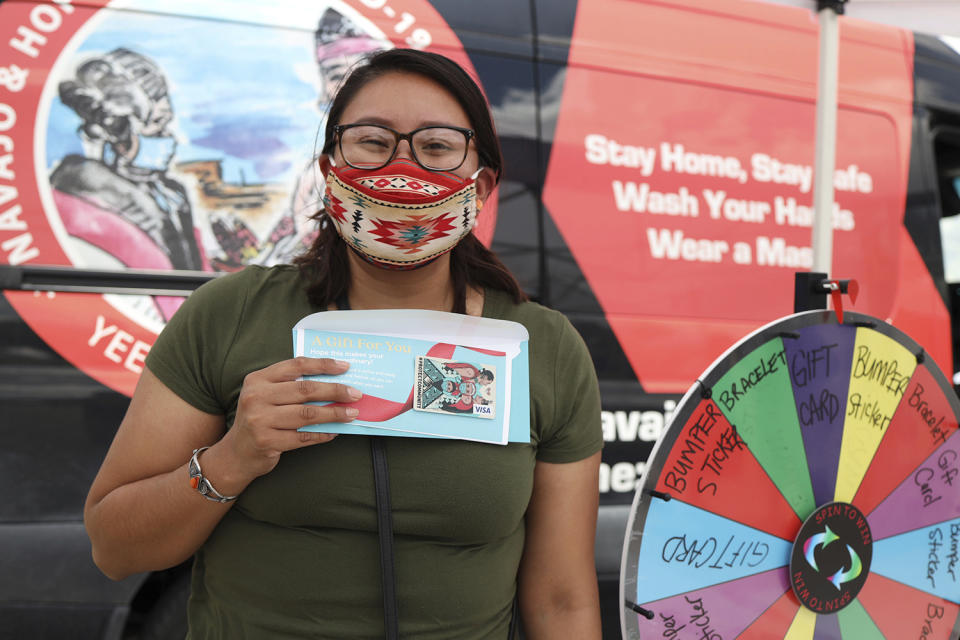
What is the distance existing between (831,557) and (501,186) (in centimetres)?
127

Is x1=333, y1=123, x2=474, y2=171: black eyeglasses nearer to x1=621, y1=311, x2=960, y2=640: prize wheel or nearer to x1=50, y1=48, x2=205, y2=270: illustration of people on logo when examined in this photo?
x1=621, y1=311, x2=960, y2=640: prize wheel

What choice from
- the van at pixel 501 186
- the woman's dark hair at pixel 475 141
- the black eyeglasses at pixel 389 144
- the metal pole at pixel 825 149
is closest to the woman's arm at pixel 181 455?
the woman's dark hair at pixel 475 141

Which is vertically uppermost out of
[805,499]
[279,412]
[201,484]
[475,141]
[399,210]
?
[475,141]

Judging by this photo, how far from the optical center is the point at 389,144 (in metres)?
1.12

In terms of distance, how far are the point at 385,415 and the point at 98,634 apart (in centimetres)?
133

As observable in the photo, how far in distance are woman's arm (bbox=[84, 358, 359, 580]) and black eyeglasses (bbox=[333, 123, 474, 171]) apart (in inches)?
12.2

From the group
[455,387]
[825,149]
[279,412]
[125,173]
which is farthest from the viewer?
[125,173]

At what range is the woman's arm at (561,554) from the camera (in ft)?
3.96

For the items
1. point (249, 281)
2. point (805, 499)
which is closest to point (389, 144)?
point (249, 281)

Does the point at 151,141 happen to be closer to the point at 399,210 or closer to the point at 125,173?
the point at 125,173

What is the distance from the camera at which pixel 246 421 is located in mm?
968

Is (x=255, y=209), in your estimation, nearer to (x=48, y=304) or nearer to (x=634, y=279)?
(x=48, y=304)

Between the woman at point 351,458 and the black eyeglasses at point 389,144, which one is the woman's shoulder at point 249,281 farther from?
the black eyeglasses at point 389,144

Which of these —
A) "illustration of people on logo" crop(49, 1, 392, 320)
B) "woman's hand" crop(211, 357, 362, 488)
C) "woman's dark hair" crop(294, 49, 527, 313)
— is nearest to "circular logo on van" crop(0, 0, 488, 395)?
"illustration of people on logo" crop(49, 1, 392, 320)
